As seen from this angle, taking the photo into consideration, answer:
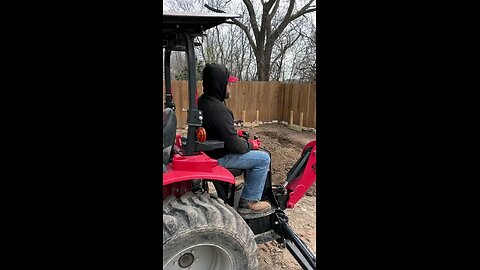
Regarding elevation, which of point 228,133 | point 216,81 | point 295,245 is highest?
point 216,81

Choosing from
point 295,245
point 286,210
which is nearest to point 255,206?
point 295,245

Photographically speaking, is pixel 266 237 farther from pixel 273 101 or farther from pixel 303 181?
pixel 273 101

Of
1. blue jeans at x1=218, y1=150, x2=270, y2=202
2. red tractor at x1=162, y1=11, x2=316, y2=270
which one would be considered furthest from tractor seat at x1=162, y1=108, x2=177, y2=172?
blue jeans at x1=218, y1=150, x2=270, y2=202

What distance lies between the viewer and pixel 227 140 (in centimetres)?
306

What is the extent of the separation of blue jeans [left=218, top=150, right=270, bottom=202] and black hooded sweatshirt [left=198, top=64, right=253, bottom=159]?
2.6 inches

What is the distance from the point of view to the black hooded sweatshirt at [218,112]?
304 centimetres

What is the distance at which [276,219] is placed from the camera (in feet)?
10.9

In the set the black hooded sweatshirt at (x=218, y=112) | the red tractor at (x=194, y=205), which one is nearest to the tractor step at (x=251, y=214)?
the red tractor at (x=194, y=205)

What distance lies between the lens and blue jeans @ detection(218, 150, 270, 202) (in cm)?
316

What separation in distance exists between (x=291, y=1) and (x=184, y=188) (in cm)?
1935

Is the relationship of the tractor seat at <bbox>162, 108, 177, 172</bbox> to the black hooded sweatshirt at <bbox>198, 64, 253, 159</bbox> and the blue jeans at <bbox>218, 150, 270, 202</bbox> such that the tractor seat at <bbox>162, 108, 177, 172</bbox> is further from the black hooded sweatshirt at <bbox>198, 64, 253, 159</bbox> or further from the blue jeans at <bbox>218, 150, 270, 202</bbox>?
the blue jeans at <bbox>218, 150, 270, 202</bbox>

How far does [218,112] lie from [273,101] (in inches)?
470
